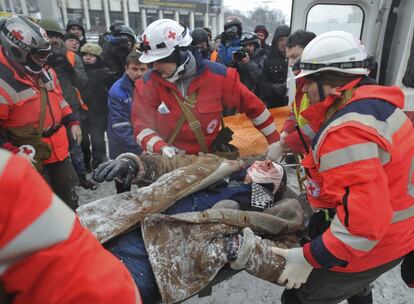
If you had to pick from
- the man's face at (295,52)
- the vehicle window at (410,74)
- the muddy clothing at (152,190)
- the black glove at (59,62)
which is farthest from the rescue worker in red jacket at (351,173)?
the black glove at (59,62)

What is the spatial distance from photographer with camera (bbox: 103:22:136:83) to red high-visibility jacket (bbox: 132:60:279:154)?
Result: 181 centimetres

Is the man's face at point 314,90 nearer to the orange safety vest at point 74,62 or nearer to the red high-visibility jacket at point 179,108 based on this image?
the red high-visibility jacket at point 179,108

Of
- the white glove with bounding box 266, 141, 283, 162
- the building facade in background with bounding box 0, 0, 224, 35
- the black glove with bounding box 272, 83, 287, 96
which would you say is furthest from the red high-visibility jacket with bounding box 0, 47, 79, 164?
the building facade in background with bounding box 0, 0, 224, 35

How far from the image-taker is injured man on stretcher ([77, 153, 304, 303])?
4.89 feet

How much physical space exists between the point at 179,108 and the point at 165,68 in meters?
0.32

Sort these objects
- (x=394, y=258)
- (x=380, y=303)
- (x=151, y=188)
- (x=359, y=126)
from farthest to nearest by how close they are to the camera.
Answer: (x=380, y=303), (x=151, y=188), (x=394, y=258), (x=359, y=126)

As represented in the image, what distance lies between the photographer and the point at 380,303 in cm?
240

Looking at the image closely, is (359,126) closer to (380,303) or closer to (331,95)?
(331,95)

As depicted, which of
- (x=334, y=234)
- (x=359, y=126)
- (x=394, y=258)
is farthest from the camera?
(x=394, y=258)

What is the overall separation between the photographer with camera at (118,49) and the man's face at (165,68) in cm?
202

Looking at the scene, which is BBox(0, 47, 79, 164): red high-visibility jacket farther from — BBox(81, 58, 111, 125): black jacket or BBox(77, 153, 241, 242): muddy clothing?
BBox(81, 58, 111, 125): black jacket

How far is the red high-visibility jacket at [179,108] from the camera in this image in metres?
2.48

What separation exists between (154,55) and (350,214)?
1.70 meters

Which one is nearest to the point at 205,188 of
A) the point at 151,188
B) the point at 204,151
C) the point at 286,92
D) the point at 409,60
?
the point at 151,188
